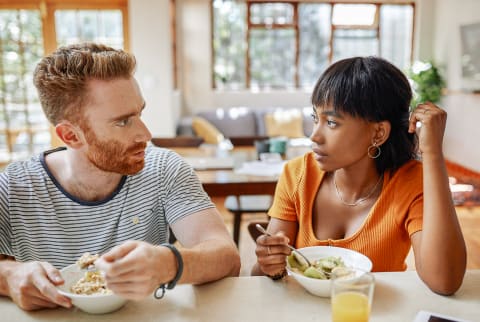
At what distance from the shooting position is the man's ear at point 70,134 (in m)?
1.16

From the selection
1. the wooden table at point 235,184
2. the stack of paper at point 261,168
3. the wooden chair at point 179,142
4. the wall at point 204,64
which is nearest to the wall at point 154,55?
the wall at point 204,64

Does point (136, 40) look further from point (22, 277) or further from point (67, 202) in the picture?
point (22, 277)

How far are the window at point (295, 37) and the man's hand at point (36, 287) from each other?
6.26 metres

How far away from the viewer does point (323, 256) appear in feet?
3.53

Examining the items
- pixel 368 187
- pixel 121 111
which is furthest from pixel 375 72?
pixel 121 111

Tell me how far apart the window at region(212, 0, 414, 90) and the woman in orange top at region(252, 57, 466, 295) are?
5.84m

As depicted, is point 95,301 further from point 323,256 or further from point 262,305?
point 323,256

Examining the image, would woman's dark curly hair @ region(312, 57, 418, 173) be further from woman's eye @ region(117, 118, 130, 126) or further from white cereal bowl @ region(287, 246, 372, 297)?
woman's eye @ region(117, 118, 130, 126)

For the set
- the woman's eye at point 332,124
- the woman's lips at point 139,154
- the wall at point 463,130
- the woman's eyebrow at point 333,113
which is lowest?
the wall at point 463,130

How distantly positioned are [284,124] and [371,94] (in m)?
5.03

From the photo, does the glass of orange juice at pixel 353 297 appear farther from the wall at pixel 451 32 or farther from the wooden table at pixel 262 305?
the wall at pixel 451 32

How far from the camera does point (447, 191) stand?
1.06 meters

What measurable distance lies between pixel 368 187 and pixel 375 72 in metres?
0.33

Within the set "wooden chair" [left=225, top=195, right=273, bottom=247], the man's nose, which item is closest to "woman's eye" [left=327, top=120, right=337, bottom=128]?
the man's nose
